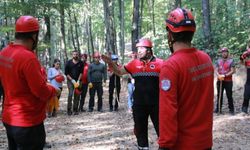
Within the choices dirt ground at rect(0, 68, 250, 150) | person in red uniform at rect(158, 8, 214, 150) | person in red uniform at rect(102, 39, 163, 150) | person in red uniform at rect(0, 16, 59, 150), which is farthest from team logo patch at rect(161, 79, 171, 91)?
dirt ground at rect(0, 68, 250, 150)

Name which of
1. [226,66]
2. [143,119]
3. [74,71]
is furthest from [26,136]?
[74,71]

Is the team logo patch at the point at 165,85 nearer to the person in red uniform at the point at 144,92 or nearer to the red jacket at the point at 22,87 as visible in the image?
the red jacket at the point at 22,87

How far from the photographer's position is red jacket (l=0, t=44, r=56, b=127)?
12.8 feet

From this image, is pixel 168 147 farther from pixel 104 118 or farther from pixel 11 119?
pixel 104 118

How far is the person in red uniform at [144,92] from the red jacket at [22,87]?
92.0 inches

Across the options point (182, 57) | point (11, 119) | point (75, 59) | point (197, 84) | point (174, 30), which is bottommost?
point (75, 59)

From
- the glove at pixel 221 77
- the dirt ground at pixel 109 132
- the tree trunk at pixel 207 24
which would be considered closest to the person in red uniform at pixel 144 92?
the dirt ground at pixel 109 132

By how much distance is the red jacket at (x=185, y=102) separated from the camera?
3080 mm

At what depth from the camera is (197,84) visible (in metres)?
3.21

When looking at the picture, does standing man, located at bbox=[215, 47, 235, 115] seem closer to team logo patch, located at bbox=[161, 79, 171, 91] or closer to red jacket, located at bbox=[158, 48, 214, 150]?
red jacket, located at bbox=[158, 48, 214, 150]

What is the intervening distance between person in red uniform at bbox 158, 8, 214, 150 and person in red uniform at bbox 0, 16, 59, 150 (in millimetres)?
1470

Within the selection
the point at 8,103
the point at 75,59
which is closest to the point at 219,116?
the point at 75,59

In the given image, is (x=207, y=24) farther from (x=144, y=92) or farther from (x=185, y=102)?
(x=185, y=102)

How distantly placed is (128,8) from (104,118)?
33.2 m
